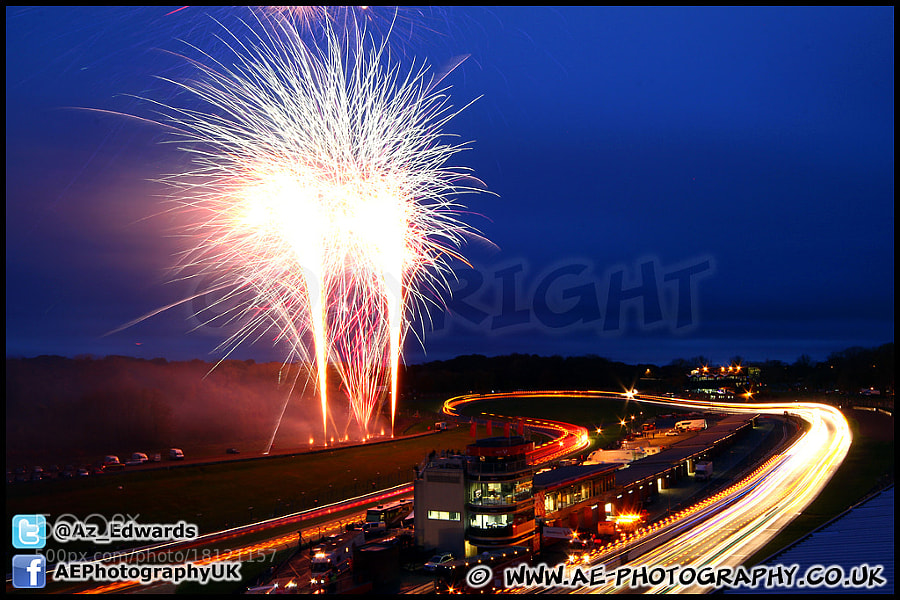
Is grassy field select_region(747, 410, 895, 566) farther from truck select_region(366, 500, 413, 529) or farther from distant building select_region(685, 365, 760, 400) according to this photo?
distant building select_region(685, 365, 760, 400)

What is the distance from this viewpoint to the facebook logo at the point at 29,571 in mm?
19500

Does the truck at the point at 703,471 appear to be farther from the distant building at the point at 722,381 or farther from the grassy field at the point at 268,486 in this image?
the distant building at the point at 722,381

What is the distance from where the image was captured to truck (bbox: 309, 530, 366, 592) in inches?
992

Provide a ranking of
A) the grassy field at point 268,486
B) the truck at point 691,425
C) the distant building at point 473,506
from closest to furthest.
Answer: the distant building at point 473,506, the grassy field at point 268,486, the truck at point 691,425

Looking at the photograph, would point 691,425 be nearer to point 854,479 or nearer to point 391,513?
point 854,479

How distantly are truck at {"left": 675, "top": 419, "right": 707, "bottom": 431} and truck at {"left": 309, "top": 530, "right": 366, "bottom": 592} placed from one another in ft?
156

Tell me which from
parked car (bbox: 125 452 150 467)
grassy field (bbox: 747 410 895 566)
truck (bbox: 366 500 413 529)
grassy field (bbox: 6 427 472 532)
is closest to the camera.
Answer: grassy field (bbox: 747 410 895 566)

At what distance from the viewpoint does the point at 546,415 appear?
291 feet

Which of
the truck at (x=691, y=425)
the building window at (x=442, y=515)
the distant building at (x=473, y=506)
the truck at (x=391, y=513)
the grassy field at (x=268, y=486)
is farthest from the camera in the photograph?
the truck at (x=691, y=425)

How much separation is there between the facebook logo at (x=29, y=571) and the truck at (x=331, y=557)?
921cm

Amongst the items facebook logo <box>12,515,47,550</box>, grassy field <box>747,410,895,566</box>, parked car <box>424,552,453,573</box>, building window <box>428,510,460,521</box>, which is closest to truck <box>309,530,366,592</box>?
parked car <box>424,552,453,573</box>

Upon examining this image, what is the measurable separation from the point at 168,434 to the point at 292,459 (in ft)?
79.1

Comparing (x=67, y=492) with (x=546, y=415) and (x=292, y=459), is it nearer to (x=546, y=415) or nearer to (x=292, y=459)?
(x=292, y=459)

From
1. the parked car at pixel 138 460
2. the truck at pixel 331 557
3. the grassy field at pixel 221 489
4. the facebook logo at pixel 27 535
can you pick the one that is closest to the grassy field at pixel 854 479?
the truck at pixel 331 557
